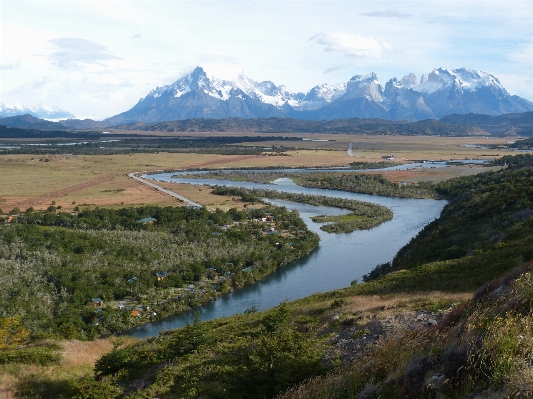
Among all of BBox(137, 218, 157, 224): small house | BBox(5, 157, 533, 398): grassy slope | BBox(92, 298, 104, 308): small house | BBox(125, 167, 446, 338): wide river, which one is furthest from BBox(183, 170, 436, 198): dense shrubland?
BBox(5, 157, 533, 398): grassy slope

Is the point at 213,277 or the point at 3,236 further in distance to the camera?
the point at 3,236

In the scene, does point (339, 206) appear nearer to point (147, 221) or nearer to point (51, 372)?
point (147, 221)

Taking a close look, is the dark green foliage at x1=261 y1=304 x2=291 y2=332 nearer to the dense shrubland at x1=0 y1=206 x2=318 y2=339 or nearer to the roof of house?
the dense shrubland at x1=0 y1=206 x2=318 y2=339

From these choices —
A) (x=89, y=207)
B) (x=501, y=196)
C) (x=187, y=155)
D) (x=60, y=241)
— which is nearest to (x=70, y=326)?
(x=60, y=241)

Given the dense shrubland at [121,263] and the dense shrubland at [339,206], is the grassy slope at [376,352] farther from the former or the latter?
the dense shrubland at [339,206]

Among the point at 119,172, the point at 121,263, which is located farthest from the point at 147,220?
the point at 119,172

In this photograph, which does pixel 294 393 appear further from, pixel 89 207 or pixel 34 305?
pixel 89 207
